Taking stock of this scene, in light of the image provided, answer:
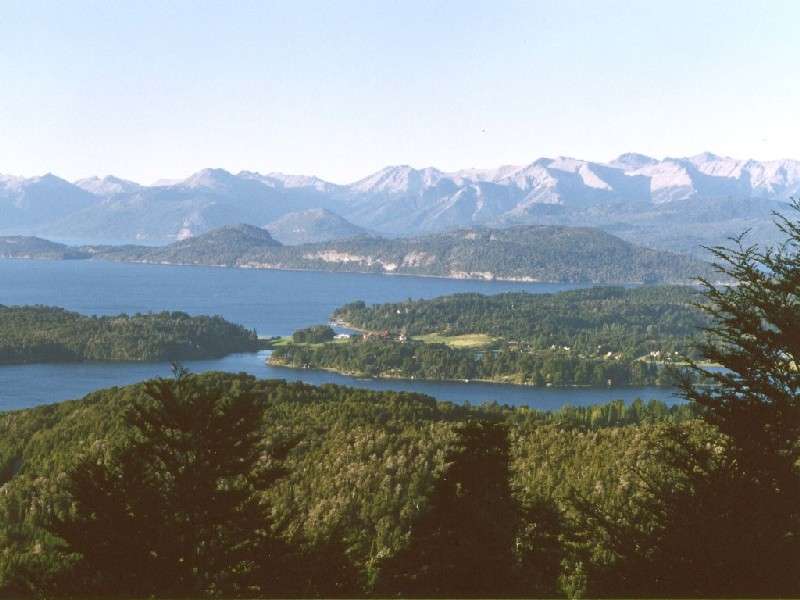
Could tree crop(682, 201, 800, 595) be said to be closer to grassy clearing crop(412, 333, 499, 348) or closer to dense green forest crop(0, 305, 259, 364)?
dense green forest crop(0, 305, 259, 364)

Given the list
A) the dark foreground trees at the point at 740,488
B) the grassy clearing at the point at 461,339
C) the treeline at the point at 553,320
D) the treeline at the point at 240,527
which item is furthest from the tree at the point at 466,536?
the grassy clearing at the point at 461,339

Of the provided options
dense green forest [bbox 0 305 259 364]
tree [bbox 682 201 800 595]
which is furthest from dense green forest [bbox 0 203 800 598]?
dense green forest [bbox 0 305 259 364]

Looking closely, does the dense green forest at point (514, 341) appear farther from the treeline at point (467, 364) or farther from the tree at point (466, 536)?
the tree at point (466, 536)

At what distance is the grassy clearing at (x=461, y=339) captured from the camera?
491ft

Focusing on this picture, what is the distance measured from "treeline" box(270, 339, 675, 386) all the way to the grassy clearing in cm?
1123

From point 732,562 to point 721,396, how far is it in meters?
3.52

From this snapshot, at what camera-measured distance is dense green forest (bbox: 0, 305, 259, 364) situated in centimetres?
13088

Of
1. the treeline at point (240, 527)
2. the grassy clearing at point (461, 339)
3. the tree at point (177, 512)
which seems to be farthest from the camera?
the grassy clearing at point (461, 339)

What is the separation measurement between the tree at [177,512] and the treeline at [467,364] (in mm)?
98712

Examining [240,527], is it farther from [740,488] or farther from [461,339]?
[461,339]

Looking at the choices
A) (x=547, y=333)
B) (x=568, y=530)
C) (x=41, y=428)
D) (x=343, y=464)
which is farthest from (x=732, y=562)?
(x=547, y=333)

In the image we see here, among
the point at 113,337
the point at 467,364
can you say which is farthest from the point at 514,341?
the point at 113,337

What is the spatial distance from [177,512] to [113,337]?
126 m

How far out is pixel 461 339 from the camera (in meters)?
157
